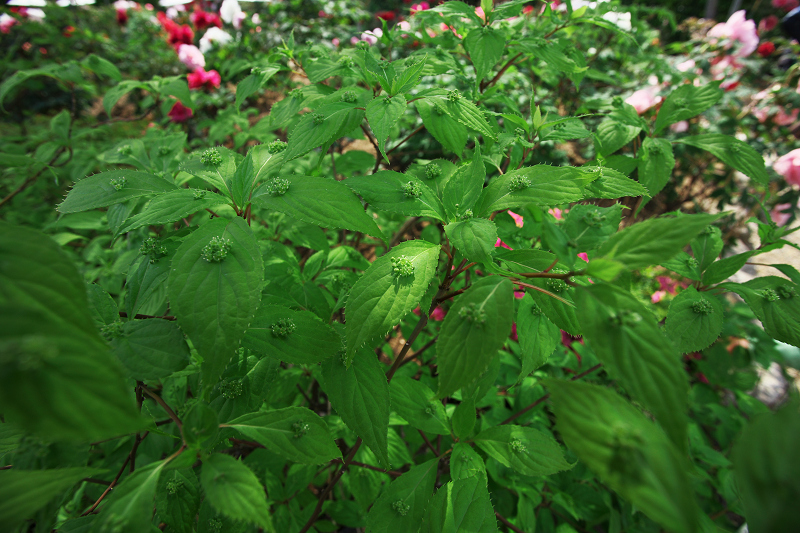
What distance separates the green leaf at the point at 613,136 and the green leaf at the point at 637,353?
3.48ft

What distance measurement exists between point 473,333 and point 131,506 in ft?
2.85

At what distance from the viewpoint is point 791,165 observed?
7.41 feet

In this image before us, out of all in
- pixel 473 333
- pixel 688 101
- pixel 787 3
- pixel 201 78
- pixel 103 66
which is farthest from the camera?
pixel 787 3

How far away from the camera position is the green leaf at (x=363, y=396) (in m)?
0.99

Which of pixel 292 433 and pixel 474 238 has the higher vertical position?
pixel 474 238

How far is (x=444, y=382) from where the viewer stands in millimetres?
750

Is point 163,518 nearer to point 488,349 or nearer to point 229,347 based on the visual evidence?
point 229,347

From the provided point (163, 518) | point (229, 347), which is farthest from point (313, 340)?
point (163, 518)

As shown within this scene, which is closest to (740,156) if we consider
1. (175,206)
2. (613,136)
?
(613,136)

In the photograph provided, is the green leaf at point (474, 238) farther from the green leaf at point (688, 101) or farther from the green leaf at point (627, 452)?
the green leaf at point (688, 101)

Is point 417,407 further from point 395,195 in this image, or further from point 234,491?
point 395,195

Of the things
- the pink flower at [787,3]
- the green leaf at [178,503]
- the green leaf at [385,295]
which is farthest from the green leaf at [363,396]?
the pink flower at [787,3]

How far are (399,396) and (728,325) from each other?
3.09 m

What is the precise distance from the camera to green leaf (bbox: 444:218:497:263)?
2.81 ft
